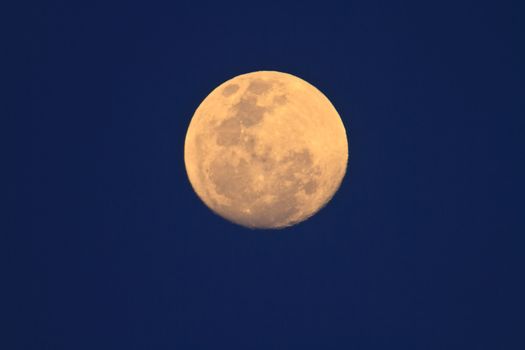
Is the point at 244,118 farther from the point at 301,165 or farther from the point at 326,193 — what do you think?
the point at 326,193

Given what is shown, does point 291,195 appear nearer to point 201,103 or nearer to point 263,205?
point 263,205

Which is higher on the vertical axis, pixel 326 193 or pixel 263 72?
pixel 263 72

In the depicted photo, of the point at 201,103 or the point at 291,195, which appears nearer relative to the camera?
the point at 291,195

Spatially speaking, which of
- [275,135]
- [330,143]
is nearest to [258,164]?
[275,135]

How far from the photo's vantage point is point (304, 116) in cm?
1152

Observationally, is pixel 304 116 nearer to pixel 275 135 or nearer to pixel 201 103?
pixel 275 135

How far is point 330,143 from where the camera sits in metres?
11.7

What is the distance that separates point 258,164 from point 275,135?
0.61m

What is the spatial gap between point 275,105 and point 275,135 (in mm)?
635

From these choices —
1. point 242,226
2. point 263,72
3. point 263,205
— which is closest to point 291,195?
point 263,205

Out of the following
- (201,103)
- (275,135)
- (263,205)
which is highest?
(201,103)

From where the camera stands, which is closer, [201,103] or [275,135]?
[275,135]

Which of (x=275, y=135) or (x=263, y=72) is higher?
(x=263, y=72)

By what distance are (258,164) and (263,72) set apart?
2.17 meters
